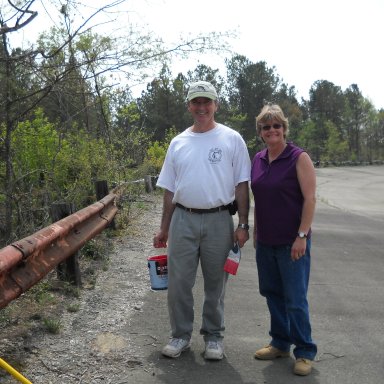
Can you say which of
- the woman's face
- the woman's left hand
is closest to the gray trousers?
the woman's left hand

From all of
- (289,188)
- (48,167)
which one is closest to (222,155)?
(289,188)

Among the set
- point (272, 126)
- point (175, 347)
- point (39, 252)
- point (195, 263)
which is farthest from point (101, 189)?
point (272, 126)

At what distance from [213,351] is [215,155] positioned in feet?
4.62

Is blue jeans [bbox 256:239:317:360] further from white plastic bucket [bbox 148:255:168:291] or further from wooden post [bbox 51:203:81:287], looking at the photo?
wooden post [bbox 51:203:81:287]

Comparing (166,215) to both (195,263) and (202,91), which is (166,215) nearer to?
(195,263)

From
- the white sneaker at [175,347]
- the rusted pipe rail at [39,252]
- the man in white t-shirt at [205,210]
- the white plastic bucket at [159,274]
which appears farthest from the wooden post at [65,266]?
the white sneaker at [175,347]

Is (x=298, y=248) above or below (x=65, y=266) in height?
above

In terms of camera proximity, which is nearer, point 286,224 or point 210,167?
point 286,224

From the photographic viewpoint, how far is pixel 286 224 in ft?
12.3

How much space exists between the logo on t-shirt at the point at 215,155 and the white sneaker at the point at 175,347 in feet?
4.41

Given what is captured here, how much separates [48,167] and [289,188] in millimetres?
5699

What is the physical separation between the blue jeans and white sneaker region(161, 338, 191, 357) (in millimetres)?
650

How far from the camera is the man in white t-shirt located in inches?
154

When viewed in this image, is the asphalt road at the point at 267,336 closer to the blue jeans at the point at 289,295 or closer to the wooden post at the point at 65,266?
the blue jeans at the point at 289,295
